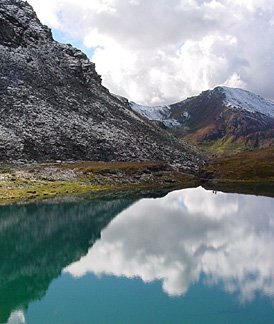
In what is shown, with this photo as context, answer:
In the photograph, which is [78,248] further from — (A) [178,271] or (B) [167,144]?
(B) [167,144]

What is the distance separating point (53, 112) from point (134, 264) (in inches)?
4416

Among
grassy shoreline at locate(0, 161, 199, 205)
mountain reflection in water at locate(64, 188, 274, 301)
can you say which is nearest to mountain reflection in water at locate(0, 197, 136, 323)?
mountain reflection in water at locate(64, 188, 274, 301)

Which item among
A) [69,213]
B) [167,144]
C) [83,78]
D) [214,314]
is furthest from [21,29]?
[214,314]

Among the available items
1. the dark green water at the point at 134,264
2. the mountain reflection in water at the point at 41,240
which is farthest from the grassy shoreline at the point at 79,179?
the dark green water at the point at 134,264

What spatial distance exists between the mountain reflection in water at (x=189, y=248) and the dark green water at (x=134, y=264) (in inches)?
4.9

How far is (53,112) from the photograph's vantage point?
15500cm

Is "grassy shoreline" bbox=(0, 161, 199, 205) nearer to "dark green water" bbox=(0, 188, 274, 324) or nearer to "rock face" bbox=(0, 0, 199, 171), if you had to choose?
"dark green water" bbox=(0, 188, 274, 324)

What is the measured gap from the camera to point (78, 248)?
6025 cm

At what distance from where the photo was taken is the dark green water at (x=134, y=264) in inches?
1423

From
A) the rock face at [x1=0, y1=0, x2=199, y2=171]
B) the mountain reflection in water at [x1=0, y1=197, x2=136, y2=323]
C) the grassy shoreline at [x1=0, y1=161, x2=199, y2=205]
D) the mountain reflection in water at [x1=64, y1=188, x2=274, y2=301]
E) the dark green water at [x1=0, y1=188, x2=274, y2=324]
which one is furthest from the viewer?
the rock face at [x1=0, y1=0, x2=199, y2=171]

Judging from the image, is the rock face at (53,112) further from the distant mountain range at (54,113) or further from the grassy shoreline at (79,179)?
the grassy shoreline at (79,179)

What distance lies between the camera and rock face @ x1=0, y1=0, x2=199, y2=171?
14038 cm

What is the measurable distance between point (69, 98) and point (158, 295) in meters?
137

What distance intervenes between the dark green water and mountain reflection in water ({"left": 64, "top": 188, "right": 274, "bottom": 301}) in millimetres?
124
